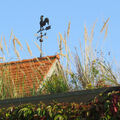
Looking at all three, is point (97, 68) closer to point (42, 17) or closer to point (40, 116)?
point (40, 116)

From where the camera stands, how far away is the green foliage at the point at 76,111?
3.21 m

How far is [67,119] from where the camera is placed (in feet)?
11.4

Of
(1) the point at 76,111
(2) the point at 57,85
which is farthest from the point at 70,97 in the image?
(1) the point at 76,111

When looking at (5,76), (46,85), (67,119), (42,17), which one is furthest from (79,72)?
(42,17)

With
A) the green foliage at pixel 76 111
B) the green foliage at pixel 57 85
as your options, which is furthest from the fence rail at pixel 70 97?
the green foliage at pixel 76 111

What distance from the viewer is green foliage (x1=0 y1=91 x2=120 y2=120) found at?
10.5 ft

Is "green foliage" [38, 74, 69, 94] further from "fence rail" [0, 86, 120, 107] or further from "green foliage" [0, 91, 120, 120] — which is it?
"green foliage" [0, 91, 120, 120]

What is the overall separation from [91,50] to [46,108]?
2010mm

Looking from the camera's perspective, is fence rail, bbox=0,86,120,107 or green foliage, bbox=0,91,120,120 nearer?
green foliage, bbox=0,91,120,120

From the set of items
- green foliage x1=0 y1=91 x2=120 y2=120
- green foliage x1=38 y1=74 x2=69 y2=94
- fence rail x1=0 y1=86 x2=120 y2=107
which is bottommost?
green foliage x1=0 y1=91 x2=120 y2=120

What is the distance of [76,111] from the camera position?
11.3 ft

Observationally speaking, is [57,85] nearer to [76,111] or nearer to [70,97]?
[70,97]

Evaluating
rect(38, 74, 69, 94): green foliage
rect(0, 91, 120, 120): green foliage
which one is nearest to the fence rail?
rect(38, 74, 69, 94): green foliage

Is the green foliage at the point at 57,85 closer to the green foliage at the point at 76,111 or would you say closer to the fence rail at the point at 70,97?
the fence rail at the point at 70,97
